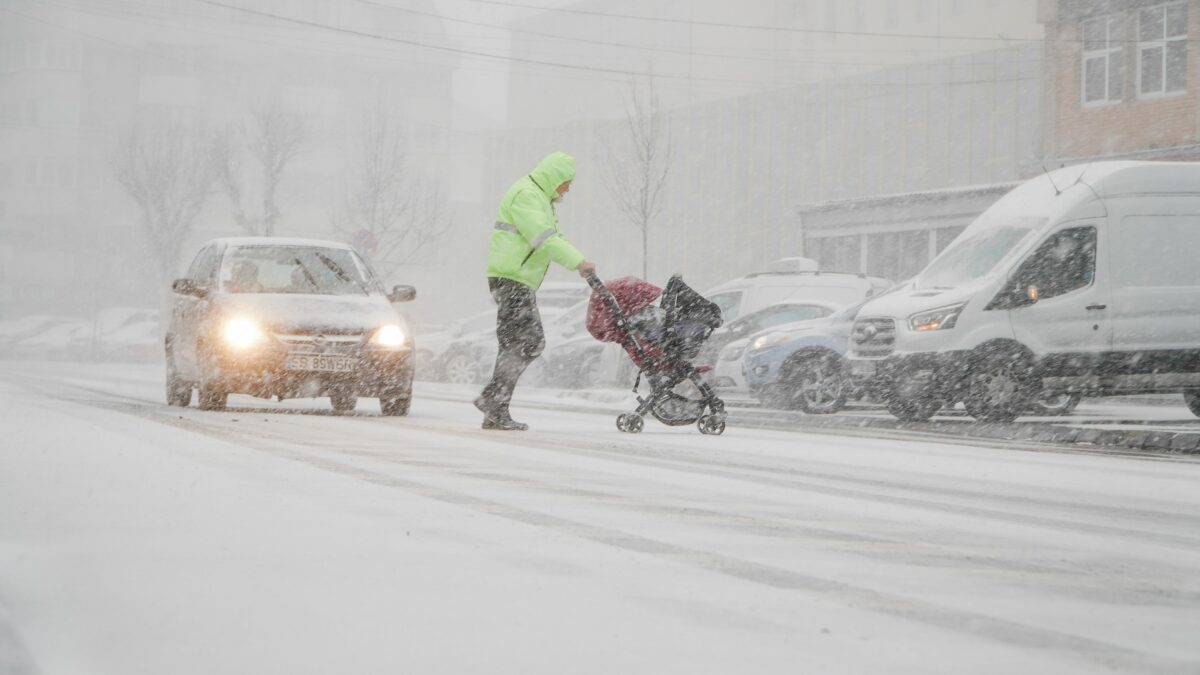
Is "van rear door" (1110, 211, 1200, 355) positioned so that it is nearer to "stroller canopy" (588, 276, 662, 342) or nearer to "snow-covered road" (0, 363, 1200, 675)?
"snow-covered road" (0, 363, 1200, 675)

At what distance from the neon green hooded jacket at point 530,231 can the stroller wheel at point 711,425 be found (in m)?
1.67

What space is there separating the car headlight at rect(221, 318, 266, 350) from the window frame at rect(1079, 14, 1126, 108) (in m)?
22.6

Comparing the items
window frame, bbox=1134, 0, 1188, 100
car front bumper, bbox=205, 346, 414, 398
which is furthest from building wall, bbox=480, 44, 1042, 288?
car front bumper, bbox=205, 346, 414, 398

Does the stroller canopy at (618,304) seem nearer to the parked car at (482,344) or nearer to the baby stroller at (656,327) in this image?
the baby stroller at (656,327)

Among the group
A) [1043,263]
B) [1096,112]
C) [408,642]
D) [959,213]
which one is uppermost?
[1096,112]

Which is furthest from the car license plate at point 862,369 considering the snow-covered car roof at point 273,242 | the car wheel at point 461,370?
the car wheel at point 461,370

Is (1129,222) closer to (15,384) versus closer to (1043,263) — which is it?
(1043,263)

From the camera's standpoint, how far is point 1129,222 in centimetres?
1309

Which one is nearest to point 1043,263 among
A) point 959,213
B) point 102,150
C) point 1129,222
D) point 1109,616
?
point 1129,222

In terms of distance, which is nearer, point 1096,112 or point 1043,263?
point 1043,263

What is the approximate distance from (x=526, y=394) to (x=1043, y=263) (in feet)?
27.9

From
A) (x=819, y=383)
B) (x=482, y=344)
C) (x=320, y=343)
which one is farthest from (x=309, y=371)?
(x=482, y=344)

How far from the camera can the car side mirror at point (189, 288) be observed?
1267 cm

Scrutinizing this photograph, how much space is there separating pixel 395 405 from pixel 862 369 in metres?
4.63
